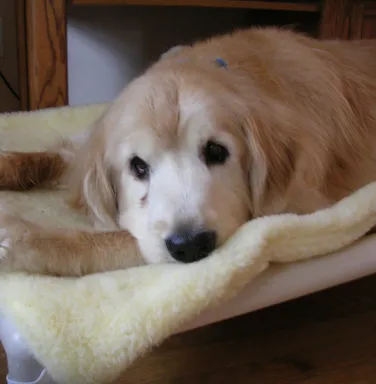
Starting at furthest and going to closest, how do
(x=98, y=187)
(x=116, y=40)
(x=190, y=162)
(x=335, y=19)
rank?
(x=116, y=40) → (x=335, y=19) → (x=98, y=187) → (x=190, y=162)

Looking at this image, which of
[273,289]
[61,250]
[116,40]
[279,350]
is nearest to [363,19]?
[116,40]

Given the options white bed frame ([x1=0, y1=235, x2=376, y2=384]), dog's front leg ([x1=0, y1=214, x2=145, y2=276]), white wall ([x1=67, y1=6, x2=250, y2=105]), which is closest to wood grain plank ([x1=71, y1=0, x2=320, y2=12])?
white wall ([x1=67, y1=6, x2=250, y2=105])

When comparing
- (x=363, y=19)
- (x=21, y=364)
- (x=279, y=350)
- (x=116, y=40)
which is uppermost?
(x=363, y=19)

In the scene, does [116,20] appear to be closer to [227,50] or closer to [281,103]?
[227,50]

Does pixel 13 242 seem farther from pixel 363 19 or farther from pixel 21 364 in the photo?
pixel 363 19

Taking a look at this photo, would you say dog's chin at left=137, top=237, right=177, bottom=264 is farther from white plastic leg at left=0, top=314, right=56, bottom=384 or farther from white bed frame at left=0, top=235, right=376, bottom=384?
white plastic leg at left=0, top=314, right=56, bottom=384

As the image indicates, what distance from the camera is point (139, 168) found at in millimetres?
1032

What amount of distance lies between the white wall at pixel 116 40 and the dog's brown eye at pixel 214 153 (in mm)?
1388

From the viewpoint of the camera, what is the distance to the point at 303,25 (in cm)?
228

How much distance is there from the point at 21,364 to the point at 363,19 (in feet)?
6.30

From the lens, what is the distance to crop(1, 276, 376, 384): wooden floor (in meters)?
1.17

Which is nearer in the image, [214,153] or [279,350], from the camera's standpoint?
[214,153]

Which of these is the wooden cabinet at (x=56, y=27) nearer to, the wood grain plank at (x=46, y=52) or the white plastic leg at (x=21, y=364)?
the wood grain plank at (x=46, y=52)

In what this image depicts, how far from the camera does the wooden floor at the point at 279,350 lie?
117 cm
